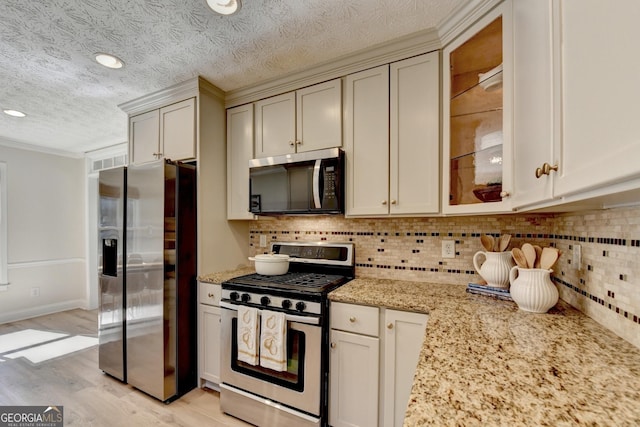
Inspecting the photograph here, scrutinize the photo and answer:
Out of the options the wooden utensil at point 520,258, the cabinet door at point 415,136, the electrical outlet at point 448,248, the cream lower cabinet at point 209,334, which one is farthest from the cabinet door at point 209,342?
the wooden utensil at point 520,258

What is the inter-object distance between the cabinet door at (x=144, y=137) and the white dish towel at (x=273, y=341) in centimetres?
177

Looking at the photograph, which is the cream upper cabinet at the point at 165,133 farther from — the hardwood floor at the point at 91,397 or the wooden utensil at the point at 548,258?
the wooden utensil at the point at 548,258

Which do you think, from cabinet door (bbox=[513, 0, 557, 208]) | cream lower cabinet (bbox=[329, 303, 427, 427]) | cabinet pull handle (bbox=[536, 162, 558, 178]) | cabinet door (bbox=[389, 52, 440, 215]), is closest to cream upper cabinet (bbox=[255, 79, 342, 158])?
cabinet door (bbox=[389, 52, 440, 215])

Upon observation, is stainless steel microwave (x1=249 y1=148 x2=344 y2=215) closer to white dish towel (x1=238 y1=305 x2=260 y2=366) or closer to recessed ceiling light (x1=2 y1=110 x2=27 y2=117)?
white dish towel (x1=238 y1=305 x2=260 y2=366)

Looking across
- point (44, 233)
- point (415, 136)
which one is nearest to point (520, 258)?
point (415, 136)

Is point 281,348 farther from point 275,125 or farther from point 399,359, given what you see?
point 275,125

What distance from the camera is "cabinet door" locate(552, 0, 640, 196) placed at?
49cm

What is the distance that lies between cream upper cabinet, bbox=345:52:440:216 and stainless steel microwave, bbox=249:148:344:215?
0.11 m

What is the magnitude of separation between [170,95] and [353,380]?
2.56 meters

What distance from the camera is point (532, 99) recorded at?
0.99 meters

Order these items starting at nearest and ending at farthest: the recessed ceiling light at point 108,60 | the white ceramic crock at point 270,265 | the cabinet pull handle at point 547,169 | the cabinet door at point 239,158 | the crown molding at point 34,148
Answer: the cabinet pull handle at point 547,169 < the recessed ceiling light at point 108,60 < the white ceramic crock at point 270,265 < the cabinet door at point 239,158 < the crown molding at point 34,148

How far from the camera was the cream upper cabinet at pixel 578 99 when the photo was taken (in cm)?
50

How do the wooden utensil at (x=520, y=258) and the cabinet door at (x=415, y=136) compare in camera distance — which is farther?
the cabinet door at (x=415, y=136)

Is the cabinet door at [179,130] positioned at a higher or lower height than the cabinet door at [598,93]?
higher
